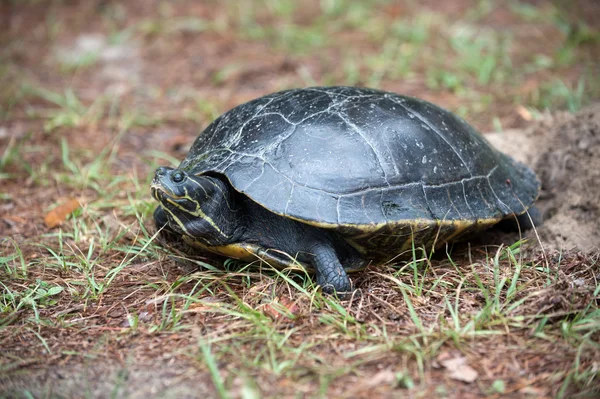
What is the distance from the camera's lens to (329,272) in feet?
11.1

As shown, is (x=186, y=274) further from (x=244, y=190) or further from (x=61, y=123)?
(x=61, y=123)

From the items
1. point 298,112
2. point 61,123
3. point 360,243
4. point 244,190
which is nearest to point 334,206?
point 360,243

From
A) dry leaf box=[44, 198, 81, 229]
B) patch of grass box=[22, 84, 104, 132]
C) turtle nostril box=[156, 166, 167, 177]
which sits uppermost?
turtle nostril box=[156, 166, 167, 177]

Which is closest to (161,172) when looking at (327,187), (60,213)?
(327,187)

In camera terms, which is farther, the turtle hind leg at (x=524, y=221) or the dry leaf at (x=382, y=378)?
the turtle hind leg at (x=524, y=221)

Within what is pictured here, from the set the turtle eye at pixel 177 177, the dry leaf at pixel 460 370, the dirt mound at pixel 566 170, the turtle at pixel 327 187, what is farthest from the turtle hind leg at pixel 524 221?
the turtle eye at pixel 177 177

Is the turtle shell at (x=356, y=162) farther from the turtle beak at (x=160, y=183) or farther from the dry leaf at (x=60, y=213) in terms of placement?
the dry leaf at (x=60, y=213)

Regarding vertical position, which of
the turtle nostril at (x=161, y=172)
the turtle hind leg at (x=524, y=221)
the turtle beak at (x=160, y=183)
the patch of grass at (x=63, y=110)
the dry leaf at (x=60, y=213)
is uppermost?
the turtle nostril at (x=161, y=172)

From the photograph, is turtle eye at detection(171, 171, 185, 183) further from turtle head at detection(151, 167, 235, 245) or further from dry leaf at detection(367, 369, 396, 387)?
dry leaf at detection(367, 369, 396, 387)

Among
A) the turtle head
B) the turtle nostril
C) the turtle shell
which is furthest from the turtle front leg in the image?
the turtle nostril

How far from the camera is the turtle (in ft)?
11.1

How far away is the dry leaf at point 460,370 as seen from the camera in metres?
2.66

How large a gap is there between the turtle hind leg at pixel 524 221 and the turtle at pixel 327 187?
16.1 inches

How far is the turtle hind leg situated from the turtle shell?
0.23 metres
